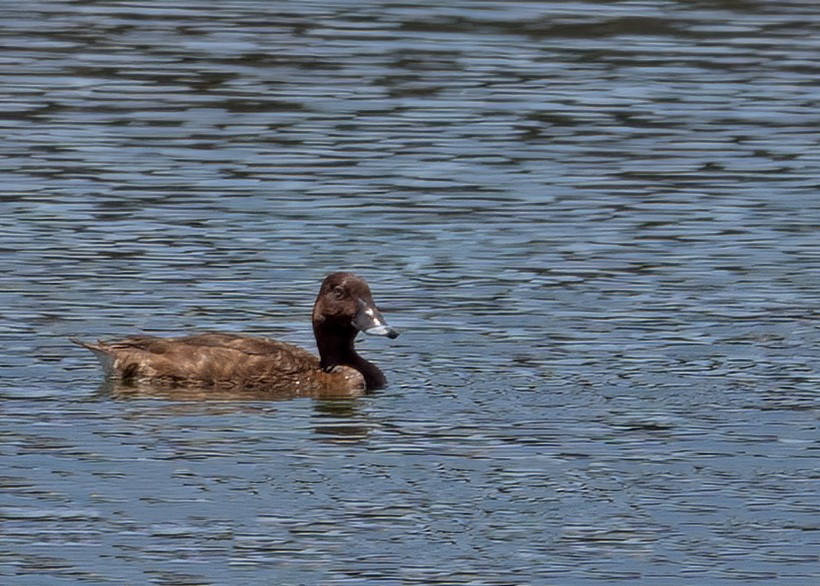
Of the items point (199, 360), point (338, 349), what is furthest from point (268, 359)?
point (338, 349)

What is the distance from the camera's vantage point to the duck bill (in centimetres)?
1446

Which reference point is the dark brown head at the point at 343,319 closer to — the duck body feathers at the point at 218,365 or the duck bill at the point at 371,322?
the duck bill at the point at 371,322

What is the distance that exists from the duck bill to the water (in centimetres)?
34

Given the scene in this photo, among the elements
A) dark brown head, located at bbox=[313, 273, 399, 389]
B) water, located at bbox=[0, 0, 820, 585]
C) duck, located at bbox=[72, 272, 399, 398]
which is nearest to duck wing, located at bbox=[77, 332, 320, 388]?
duck, located at bbox=[72, 272, 399, 398]

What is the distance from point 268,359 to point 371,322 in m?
0.68

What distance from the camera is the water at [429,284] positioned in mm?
11109

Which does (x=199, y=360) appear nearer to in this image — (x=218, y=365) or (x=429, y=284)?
(x=218, y=365)

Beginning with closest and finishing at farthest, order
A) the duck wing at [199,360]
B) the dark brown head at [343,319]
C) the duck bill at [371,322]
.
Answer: the duck wing at [199,360]
the duck bill at [371,322]
the dark brown head at [343,319]

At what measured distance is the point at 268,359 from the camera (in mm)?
14336

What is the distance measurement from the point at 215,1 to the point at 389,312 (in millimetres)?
16864

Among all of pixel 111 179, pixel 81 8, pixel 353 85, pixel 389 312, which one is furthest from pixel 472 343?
pixel 81 8

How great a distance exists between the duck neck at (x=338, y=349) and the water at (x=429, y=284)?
33 centimetres

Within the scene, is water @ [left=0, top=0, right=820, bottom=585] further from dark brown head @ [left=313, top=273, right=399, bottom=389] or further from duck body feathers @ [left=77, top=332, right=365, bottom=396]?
dark brown head @ [left=313, top=273, right=399, bottom=389]

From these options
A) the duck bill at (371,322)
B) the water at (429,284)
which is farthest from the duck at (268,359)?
the water at (429,284)
